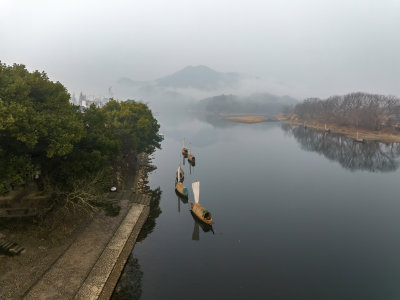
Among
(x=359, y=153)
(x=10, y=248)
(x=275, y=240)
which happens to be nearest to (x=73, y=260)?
(x=10, y=248)

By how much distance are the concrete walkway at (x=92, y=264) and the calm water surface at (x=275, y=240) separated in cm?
165

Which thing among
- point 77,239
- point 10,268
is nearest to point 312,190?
point 77,239

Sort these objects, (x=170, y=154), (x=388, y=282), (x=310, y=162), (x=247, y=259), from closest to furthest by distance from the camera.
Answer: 1. (x=388, y=282)
2. (x=247, y=259)
3. (x=310, y=162)
4. (x=170, y=154)

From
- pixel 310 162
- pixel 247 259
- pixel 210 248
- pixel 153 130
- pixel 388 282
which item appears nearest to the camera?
pixel 388 282

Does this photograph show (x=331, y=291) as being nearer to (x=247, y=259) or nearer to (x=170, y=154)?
(x=247, y=259)

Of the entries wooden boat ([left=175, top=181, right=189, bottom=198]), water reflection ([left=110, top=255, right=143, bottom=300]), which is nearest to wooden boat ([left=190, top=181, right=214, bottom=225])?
wooden boat ([left=175, top=181, right=189, bottom=198])

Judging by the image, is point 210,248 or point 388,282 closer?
point 388,282

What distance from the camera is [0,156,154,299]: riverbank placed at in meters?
20.7

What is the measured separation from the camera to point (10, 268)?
22.6 metres

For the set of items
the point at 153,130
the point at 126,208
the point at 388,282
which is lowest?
the point at 388,282

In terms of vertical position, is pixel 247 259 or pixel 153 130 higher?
pixel 153 130

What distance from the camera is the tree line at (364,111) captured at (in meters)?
136

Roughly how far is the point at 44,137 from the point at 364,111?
160 m

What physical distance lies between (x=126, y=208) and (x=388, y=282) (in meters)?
33.5
